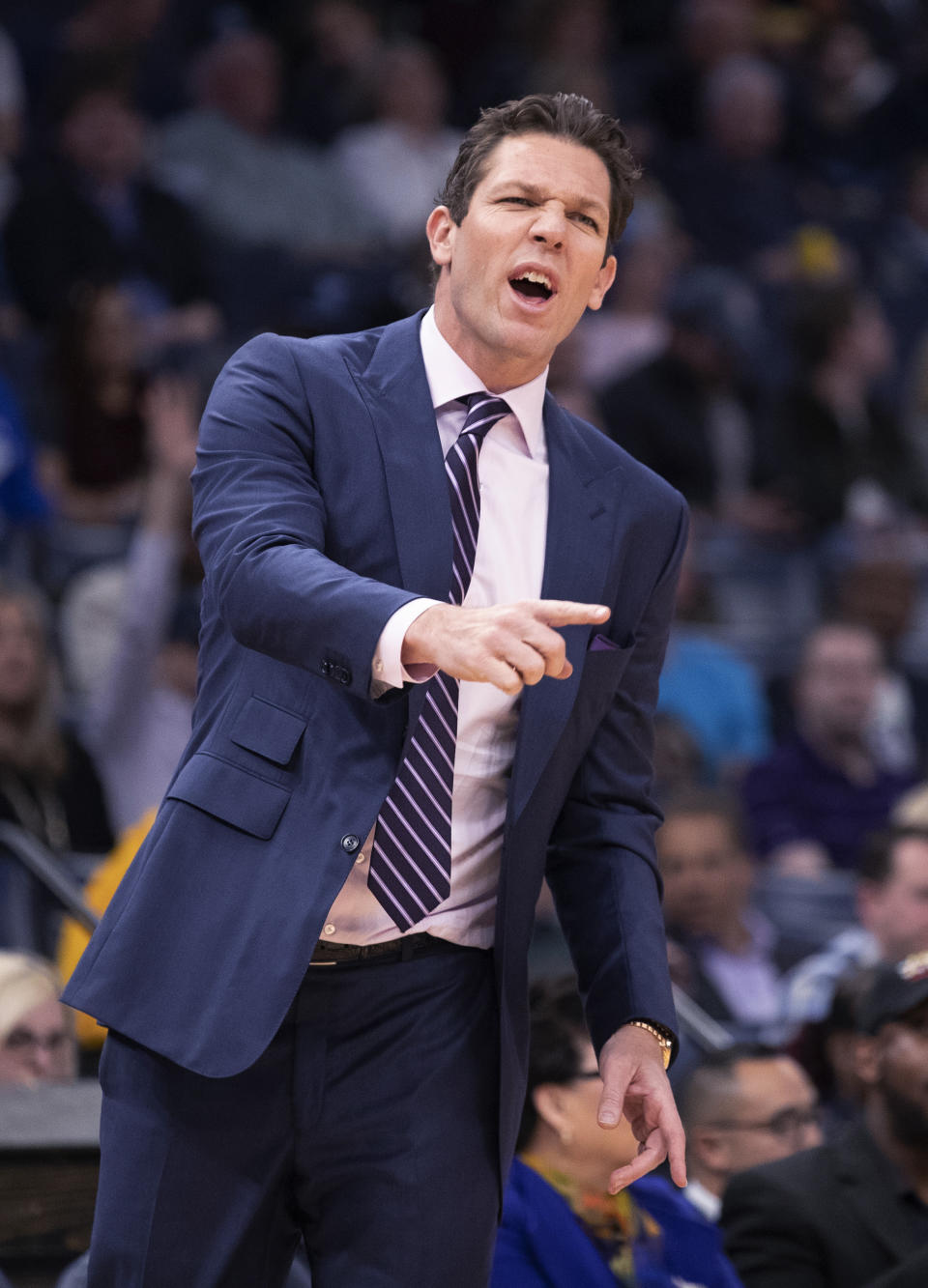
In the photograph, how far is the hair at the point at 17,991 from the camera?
3.33 meters

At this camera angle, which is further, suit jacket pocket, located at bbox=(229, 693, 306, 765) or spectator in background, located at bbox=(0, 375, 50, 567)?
spectator in background, located at bbox=(0, 375, 50, 567)

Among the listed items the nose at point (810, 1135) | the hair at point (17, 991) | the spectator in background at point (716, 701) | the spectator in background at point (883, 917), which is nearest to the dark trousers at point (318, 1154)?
the hair at point (17, 991)

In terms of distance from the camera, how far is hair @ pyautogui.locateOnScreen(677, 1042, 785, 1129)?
3.49 metres

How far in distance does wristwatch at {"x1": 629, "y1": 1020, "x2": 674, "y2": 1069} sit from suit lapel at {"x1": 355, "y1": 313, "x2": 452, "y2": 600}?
0.48 metres

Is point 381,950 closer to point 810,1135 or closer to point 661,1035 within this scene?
point 661,1035

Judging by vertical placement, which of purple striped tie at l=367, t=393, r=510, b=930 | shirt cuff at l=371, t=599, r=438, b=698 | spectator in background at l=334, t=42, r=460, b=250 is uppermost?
shirt cuff at l=371, t=599, r=438, b=698

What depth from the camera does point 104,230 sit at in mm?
6500

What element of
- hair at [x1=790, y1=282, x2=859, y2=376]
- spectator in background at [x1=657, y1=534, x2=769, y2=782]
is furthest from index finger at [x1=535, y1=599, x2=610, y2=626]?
hair at [x1=790, y1=282, x2=859, y2=376]

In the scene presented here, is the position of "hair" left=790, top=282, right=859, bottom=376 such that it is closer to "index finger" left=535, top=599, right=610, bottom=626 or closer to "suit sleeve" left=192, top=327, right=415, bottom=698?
"suit sleeve" left=192, top=327, right=415, bottom=698

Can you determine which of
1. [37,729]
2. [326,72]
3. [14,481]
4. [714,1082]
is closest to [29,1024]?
[714,1082]

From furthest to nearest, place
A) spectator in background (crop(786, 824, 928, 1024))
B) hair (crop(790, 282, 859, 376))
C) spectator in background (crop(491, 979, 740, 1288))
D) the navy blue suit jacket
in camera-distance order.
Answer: hair (crop(790, 282, 859, 376)) < spectator in background (crop(786, 824, 928, 1024)) < spectator in background (crop(491, 979, 740, 1288)) < the navy blue suit jacket

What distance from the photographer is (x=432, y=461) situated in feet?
5.74

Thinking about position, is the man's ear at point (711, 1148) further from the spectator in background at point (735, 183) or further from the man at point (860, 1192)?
the spectator in background at point (735, 183)

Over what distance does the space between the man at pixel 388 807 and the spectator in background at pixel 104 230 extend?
4.66 m
